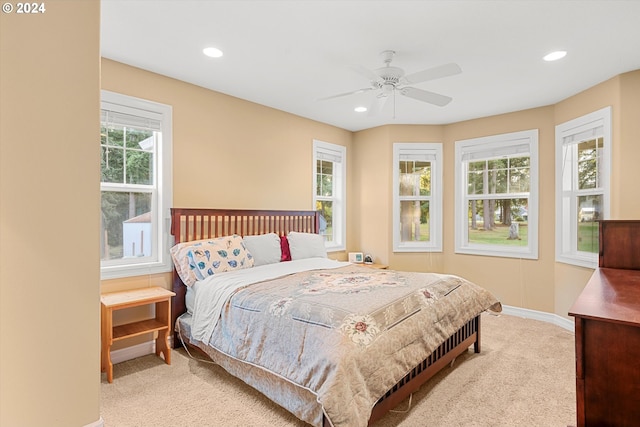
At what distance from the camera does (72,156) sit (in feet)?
5.26

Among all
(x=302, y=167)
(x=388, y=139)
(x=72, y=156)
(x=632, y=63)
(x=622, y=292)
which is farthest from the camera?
(x=388, y=139)

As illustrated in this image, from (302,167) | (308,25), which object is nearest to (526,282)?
(302,167)

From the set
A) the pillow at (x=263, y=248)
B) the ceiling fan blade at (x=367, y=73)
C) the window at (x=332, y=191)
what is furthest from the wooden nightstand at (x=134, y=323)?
the window at (x=332, y=191)

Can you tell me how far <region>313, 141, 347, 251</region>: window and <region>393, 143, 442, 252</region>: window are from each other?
2.73ft

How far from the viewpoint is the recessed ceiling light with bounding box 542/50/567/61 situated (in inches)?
111

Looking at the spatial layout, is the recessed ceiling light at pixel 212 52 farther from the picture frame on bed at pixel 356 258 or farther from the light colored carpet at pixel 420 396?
the picture frame on bed at pixel 356 258

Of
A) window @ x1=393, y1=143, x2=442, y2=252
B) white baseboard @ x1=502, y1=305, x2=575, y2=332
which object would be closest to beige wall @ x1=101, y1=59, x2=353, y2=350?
window @ x1=393, y1=143, x2=442, y2=252

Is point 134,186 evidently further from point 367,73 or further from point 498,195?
point 498,195

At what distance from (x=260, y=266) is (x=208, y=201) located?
931 mm

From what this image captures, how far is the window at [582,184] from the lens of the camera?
140 inches

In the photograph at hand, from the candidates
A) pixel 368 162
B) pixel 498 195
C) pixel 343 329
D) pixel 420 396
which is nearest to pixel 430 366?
pixel 420 396

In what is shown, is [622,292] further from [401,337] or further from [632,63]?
Result: [632,63]

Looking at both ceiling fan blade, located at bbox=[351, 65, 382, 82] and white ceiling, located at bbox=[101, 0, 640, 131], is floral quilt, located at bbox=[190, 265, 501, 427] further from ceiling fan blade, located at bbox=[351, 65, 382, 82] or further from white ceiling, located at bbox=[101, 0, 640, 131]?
white ceiling, located at bbox=[101, 0, 640, 131]

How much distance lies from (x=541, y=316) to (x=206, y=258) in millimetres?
4152
